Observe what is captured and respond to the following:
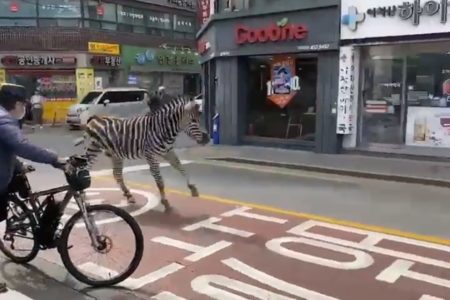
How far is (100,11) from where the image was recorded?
31.9 meters

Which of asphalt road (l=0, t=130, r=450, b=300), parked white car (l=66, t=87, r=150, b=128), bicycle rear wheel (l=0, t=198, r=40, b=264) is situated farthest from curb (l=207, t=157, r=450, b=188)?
parked white car (l=66, t=87, r=150, b=128)

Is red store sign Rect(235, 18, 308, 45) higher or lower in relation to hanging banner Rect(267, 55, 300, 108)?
higher

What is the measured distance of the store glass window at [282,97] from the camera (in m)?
14.8

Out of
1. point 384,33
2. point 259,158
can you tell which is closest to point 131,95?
point 259,158

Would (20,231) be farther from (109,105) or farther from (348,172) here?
(109,105)

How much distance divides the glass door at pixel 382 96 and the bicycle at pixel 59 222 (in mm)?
10218

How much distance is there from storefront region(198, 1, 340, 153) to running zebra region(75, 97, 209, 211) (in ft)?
22.0

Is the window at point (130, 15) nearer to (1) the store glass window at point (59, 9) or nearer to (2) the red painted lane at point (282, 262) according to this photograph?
(1) the store glass window at point (59, 9)

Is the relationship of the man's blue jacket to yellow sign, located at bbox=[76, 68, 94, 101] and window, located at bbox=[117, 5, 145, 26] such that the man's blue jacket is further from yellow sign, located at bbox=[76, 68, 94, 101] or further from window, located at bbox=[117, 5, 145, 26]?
window, located at bbox=[117, 5, 145, 26]

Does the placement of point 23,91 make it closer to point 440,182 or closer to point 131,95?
point 440,182

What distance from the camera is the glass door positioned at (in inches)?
525

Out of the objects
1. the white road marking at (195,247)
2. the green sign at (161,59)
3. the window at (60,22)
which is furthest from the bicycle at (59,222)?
the green sign at (161,59)

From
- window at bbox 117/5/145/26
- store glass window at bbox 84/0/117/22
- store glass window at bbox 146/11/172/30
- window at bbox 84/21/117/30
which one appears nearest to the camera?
window at bbox 84/21/117/30

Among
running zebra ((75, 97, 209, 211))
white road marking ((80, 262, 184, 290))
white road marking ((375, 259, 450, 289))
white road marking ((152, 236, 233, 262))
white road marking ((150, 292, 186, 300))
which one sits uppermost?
running zebra ((75, 97, 209, 211))
